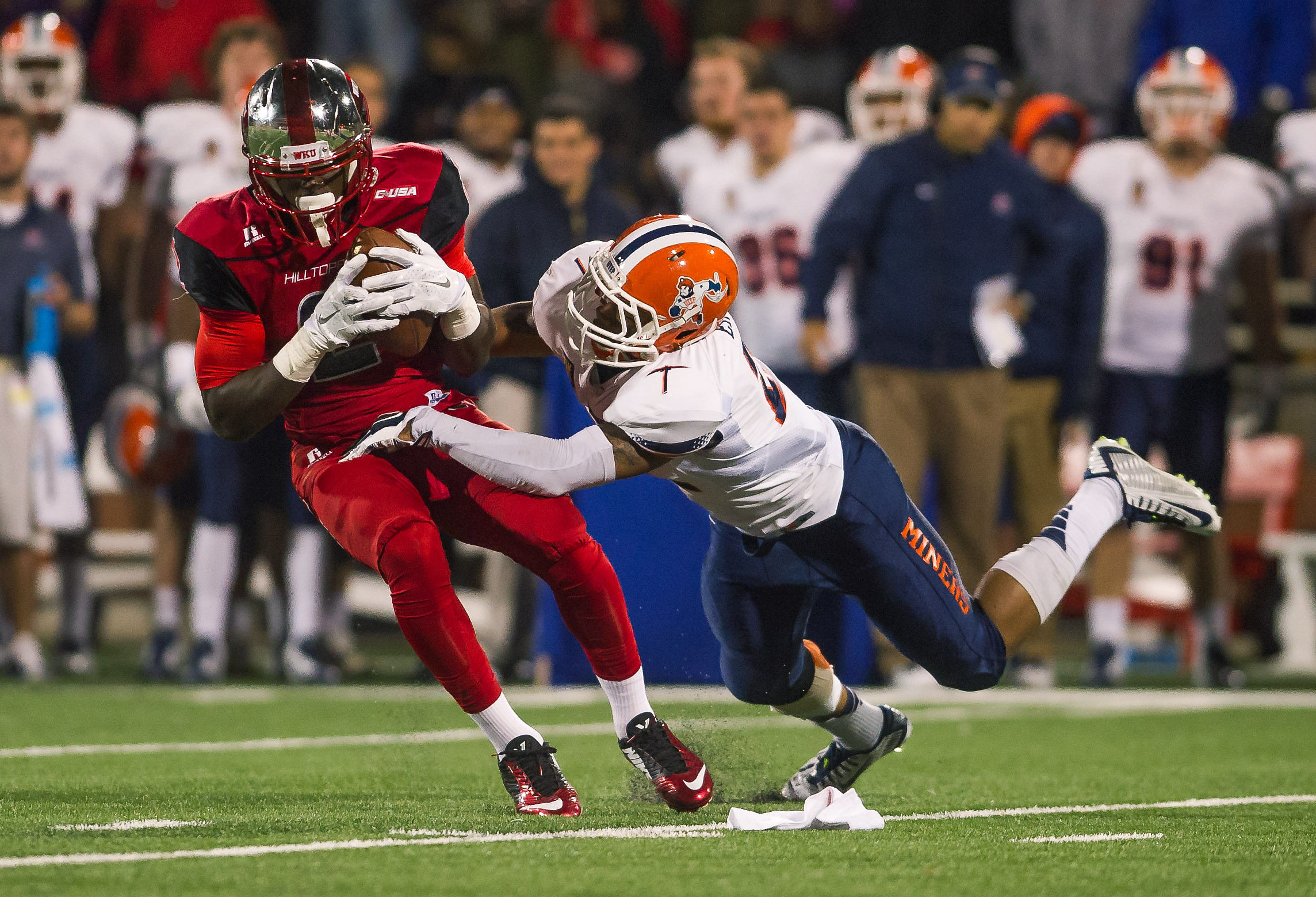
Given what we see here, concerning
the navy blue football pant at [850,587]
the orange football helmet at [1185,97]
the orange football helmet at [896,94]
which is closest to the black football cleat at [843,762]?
the navy blue football pant at [850,587]

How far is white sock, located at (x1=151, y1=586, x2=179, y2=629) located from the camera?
6.90 metres

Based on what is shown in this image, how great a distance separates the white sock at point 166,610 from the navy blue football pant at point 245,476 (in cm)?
32

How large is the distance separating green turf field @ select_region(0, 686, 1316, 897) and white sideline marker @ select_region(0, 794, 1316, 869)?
0.02 metres

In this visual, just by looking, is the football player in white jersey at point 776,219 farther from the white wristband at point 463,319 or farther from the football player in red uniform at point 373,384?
the white wristband at point 463,319

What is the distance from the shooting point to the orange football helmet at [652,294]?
11.3 ft

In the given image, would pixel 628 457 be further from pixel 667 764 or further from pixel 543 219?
pixel 543 219

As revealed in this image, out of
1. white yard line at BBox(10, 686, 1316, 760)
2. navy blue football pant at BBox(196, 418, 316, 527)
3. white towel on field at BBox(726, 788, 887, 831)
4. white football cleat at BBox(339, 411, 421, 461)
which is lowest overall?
white yard line at BBox(10, 686, 1316, 760)

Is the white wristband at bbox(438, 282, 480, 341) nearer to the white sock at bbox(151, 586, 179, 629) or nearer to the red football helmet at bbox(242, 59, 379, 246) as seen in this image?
the red football helmet at bbox(242, 59, 379, 246)

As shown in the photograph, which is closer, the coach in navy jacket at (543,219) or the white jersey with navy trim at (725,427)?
the white jersey with navy trim at (725,427)

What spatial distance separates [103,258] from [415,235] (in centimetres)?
436

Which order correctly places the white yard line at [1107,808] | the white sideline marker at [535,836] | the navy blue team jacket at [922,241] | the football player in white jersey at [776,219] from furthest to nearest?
the football player in white jersey at [776,219] → the navy blue team jacket at [922,241] → the white yard line at [1107,808] → the white sideline marker at [535,836]

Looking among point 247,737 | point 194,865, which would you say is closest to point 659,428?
point 194,865

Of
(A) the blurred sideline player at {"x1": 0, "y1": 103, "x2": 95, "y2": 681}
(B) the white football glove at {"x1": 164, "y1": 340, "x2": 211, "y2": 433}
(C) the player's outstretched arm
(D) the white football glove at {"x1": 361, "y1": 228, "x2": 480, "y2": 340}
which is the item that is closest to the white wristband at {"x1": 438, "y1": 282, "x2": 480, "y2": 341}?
(D) the white football glove at {"x1": 361, "y1": 228, "x2": 480, "y2": 340}

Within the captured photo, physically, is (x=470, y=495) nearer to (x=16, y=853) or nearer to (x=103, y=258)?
(x=16, y=853)
